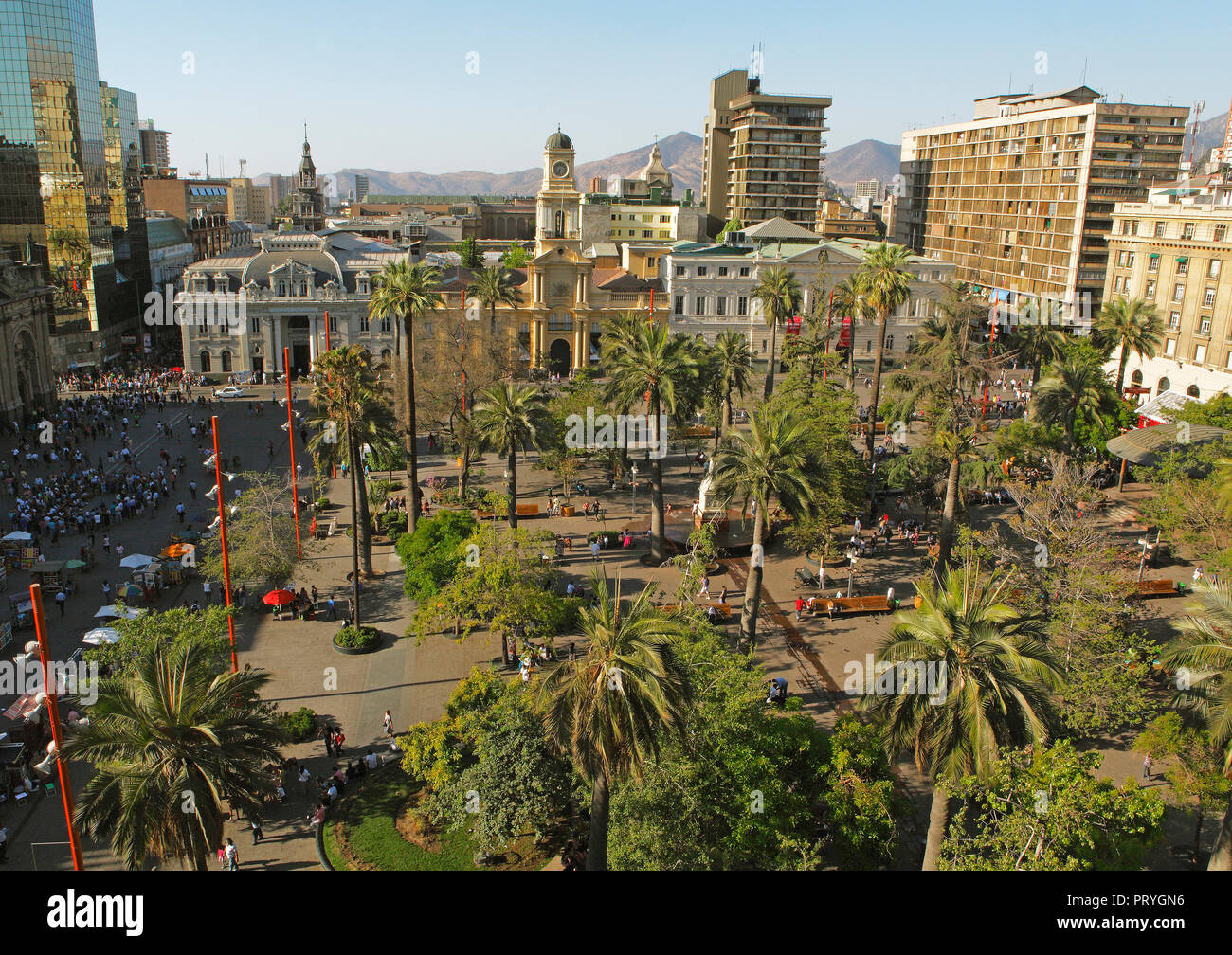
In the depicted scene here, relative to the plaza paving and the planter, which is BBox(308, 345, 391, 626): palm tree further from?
the plaza paving

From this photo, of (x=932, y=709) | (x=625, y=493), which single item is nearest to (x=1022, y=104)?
(x=625, y=493)

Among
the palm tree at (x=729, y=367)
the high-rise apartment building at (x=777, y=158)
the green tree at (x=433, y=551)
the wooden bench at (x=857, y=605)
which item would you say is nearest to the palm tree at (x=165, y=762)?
the green tree at (x=433, y=551)

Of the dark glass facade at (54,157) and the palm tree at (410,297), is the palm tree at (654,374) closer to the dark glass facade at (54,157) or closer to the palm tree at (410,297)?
the palm tree at (410,297)

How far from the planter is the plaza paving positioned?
0.88 feet

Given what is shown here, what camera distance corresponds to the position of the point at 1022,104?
375 feet

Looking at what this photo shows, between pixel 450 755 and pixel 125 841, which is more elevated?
pixel 125 841

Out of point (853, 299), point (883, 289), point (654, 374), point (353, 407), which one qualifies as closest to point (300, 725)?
point (353, 407)

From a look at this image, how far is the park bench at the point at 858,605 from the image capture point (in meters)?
36.2

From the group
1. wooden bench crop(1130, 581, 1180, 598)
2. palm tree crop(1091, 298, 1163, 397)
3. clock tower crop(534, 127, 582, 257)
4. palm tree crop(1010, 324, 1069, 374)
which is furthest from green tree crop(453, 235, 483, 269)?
wooden bench crop(1130, 581, 1180, 598)

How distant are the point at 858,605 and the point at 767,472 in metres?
10.2

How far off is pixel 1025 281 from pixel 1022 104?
28055mm

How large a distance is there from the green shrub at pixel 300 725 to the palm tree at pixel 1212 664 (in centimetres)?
2316

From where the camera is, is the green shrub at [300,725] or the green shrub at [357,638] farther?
the green shrub at [357,638]

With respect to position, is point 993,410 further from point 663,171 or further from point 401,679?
point 663,171
